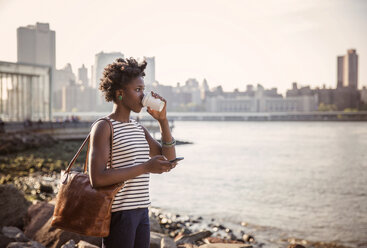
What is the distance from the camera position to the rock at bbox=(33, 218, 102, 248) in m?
5.04

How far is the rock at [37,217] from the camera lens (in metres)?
5.63

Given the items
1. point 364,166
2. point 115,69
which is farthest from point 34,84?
point 115,69

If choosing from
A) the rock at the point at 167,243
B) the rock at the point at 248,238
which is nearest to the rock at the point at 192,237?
the rock at the point at 167,243

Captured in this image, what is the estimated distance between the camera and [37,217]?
579 centimetres

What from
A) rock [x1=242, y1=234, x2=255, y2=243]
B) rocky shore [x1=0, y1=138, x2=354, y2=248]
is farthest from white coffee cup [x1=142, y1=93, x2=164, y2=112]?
rock [x1=242, y1=234, x2=255, y2=243]

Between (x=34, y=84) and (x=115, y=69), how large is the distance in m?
50.0

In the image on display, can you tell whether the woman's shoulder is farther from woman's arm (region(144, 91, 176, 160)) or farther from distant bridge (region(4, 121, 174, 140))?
distant bridge (region(4, 121, 174, 140))

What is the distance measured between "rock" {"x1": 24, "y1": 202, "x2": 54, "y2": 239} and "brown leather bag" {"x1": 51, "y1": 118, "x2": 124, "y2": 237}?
11.5 feet

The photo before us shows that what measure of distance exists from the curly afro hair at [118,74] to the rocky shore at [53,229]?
229cm

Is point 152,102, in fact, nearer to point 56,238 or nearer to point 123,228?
point 123,228

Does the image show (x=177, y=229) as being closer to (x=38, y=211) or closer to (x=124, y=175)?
(x=38, y=211)

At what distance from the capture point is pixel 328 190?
19.0 metres

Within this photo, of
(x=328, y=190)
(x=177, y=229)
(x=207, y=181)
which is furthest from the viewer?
(x=207, y=181)

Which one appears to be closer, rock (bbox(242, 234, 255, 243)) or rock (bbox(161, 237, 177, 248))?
rock (bbox(161, 237, 177, 248))
